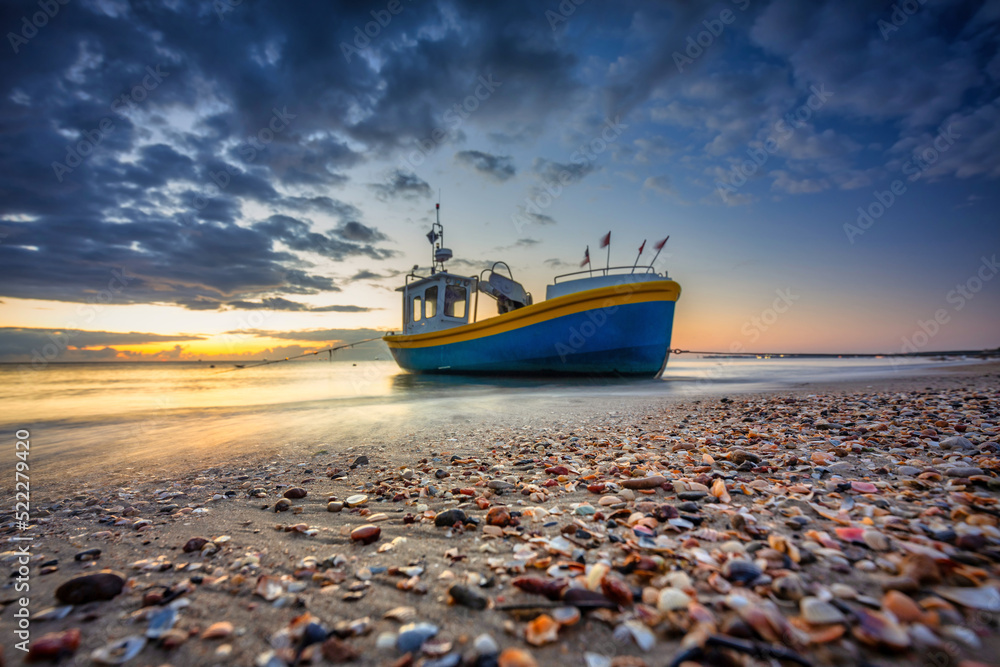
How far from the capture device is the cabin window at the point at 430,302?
18656 mm

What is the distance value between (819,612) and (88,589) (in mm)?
2731

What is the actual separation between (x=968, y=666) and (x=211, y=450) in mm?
6031

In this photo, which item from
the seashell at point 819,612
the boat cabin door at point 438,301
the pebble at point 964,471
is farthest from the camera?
the boat cabin door at point 438,301

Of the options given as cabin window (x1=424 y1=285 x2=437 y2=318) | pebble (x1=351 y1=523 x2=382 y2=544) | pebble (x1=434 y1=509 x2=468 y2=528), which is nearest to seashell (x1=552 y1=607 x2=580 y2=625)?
pebble (x1=434 y1=509 x2=468 y2=528)

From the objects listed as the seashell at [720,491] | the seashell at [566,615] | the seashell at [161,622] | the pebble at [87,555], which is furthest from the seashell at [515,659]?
the pebble at [87,555]

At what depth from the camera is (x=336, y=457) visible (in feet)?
13.2

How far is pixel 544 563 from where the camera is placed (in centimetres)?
166

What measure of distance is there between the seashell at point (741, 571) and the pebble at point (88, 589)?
8.16 ft

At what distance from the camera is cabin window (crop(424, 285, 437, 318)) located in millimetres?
18656

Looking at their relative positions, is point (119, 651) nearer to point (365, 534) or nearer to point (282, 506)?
point (365, 534)

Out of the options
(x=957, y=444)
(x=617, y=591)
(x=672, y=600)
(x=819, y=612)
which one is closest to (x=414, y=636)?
(x=617, y=591)

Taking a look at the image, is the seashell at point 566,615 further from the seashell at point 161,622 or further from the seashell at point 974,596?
the seashell at point 161,622

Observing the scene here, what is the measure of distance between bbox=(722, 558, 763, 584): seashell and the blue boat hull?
11.5 meters

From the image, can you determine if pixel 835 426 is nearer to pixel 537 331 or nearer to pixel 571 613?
pixel 571 613
